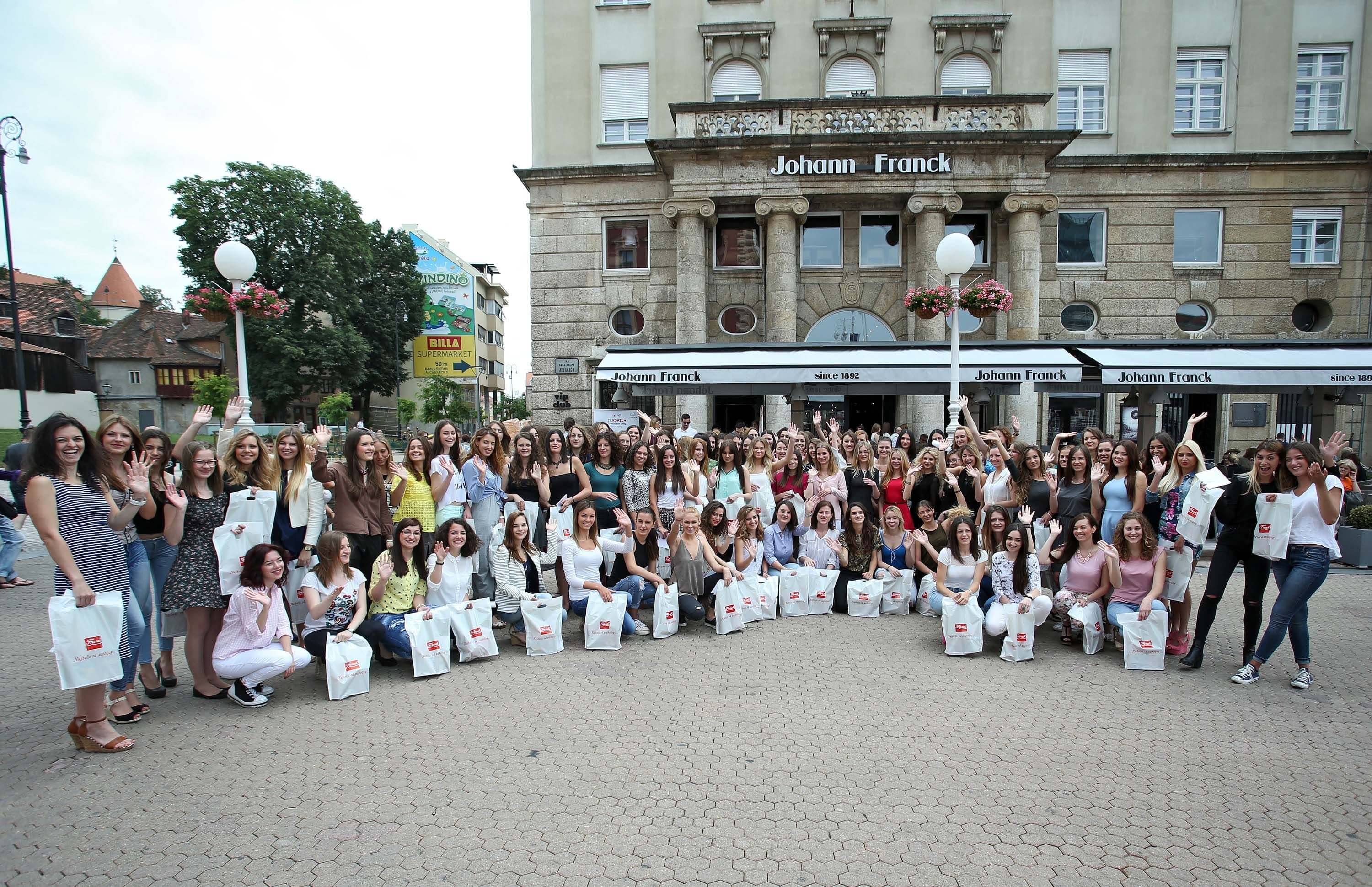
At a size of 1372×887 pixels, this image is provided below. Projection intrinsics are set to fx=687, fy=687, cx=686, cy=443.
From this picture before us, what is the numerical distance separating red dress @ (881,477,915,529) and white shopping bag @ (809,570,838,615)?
1370mm

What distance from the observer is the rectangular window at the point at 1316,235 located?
821 inches

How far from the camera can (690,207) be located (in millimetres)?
19828

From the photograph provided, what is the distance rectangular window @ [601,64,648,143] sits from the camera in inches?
869

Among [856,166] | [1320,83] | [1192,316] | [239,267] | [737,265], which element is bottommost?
[239,267]

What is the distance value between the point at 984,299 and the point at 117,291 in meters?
115

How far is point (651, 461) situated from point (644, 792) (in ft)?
16.9

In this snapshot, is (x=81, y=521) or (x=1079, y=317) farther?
(x=1079, y=317)

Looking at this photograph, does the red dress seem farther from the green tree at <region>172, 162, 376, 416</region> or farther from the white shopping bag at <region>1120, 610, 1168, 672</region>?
the green tree at <region>172, 162, 376, 416</region>

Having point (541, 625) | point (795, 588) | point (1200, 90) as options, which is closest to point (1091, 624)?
point (795, 588)

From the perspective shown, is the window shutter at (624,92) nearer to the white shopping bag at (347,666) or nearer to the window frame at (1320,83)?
the window frame at (1320,83)

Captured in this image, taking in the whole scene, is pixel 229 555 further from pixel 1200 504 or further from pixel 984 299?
pixel 984 299

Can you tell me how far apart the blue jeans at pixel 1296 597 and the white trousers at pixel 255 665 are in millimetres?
8000

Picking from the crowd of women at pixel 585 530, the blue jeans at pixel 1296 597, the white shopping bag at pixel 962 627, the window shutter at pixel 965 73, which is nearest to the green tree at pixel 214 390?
the window shutter at pixel 965 73

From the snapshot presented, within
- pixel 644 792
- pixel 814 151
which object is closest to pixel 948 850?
pixel 644 792
